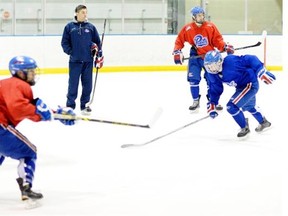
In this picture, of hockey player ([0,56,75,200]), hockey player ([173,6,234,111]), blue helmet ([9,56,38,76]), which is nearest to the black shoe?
hockey player ([0,56,75,200])

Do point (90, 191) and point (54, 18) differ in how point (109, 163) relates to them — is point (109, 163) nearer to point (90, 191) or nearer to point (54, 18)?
point (90, 191)

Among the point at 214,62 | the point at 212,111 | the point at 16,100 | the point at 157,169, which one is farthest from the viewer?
the point at 212,111

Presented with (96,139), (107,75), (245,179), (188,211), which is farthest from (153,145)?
(107,75)

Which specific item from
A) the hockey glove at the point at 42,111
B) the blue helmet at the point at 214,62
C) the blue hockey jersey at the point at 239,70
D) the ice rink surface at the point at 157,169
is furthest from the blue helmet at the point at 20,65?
the blue hockey jersey at the point at 239,70

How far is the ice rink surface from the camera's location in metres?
2.73

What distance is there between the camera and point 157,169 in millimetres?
3539

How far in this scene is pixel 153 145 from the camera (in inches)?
168

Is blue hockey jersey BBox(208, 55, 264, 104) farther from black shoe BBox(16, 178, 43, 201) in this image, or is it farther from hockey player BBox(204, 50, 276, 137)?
black shoe BBox(16, 178, 43, 201)

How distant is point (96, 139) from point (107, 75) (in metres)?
4.58

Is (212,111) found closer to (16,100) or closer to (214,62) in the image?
(214,62)

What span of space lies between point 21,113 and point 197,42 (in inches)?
131

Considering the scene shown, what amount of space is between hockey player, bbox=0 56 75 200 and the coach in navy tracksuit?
2810mm

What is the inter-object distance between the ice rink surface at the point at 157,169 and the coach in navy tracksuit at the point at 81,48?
30 centimetres

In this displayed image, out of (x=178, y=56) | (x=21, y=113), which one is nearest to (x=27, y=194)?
(x=21, y=113)
